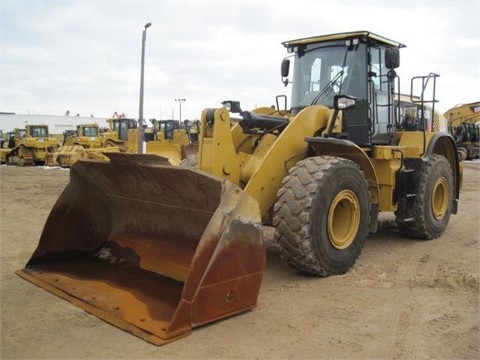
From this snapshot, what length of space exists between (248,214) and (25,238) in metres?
4.36

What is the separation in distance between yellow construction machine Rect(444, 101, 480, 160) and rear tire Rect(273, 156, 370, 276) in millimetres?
24483

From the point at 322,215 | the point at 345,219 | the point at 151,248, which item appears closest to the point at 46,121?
the point at 151,248

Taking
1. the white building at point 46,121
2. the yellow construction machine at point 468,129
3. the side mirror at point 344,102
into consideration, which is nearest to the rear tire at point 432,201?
the side mirror at point 344,102

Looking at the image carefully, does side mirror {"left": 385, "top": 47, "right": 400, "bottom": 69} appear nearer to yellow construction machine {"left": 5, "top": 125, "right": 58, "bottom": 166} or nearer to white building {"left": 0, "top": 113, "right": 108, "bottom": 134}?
yellow construction machine {"left": 5, "top": 125, "right": 58, "bottom": 166}

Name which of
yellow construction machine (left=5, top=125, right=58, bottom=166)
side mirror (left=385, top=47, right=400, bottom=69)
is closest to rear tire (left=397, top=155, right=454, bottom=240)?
side mirror (left=385, top=47, right=400, bottom=69)

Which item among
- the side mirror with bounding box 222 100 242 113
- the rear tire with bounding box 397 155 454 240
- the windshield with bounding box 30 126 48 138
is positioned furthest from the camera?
the windshield with bounding box 30 126 48 138

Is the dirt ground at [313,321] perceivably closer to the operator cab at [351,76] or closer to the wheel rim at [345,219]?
the wheel rim at [345,219]

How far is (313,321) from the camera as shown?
3.91 metres

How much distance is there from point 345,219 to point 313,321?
1740 mm

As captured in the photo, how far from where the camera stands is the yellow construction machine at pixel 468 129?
2769 cm

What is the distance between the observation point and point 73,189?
17.2 feet

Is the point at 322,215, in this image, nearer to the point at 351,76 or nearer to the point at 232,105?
the point at 232,105

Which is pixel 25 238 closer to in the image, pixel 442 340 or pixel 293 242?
pixel 293 242

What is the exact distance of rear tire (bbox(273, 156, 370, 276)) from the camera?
467cm
